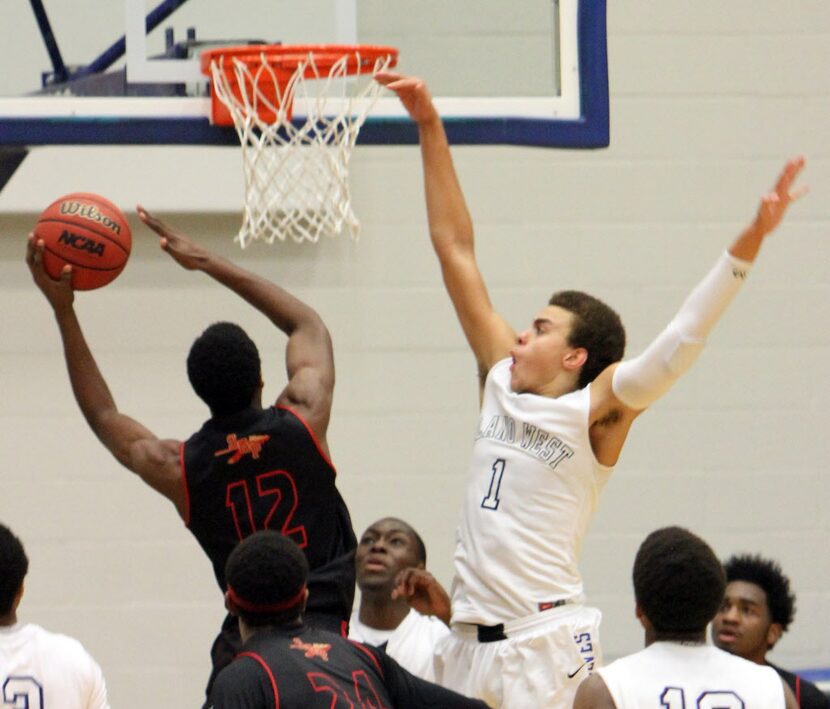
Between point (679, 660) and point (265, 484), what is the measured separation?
130 cm

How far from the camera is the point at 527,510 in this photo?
4199mm

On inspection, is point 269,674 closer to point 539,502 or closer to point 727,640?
A: point 539,502

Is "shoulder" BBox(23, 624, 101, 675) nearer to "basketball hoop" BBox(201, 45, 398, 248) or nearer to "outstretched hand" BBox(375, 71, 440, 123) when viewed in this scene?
"basketball hoop" BBox(201, 45, 398, 248)

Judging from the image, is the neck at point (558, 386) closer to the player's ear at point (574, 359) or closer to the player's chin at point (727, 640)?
the player's ear at point (574, 359)

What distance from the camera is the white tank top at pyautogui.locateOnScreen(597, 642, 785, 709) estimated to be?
128 inches

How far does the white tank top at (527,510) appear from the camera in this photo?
416 centimetres

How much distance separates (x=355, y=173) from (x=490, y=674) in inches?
118

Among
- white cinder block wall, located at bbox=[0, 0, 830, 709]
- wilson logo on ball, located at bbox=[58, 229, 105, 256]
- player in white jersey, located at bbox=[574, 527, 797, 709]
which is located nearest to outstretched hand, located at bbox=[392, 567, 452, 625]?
player in white jersey, located at bbox=[574, 527, 797, 709]

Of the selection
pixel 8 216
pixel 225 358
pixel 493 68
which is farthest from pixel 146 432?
pixel 8 216

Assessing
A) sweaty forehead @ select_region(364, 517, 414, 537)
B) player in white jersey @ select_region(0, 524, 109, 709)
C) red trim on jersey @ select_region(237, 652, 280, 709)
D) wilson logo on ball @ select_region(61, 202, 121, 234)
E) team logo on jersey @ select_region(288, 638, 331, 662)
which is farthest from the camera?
sweaty forehead @ select_region(364, 517, 414, 537)

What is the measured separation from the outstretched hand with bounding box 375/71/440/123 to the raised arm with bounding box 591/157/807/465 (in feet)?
3.41

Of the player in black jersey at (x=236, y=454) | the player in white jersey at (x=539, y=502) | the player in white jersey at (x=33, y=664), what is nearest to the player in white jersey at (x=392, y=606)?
the player in white jersey at (x=539, y=502)

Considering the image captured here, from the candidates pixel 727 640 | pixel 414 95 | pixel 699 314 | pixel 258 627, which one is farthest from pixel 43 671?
pixel 727 640

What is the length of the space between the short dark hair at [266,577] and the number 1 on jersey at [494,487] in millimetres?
823
